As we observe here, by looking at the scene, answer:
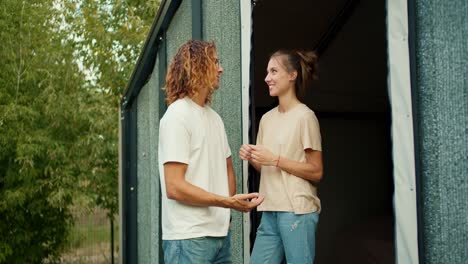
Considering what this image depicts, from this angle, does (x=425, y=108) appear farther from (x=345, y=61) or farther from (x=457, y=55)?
(x=345, y=61)

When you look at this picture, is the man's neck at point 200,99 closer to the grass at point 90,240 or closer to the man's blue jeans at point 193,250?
the man's blue jeans at point 193,250

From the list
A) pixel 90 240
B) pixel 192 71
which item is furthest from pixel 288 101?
pixel 90 240

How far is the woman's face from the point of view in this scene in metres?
2.67

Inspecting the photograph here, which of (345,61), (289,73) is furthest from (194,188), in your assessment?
(345,61)

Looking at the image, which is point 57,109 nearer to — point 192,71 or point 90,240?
point 90,240

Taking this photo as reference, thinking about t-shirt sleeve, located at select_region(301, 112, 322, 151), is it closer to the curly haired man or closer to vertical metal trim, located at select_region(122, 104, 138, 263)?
the curly haired man

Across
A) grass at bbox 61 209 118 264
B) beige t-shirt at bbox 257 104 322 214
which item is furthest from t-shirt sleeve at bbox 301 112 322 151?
grass at bbox 61 209 118 264

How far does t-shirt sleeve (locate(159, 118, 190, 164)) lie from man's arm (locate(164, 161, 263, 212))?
26 millimetres

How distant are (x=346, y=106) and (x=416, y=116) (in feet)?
11.3

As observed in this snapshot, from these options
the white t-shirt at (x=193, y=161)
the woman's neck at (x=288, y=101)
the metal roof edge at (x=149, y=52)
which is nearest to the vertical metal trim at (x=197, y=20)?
the metal roof edge at (x=149, y=52)

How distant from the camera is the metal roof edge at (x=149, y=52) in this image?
13.8ft

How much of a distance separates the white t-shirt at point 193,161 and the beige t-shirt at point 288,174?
208 millimetres

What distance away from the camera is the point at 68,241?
7.94 metres

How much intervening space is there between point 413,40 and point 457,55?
0.60 ft
